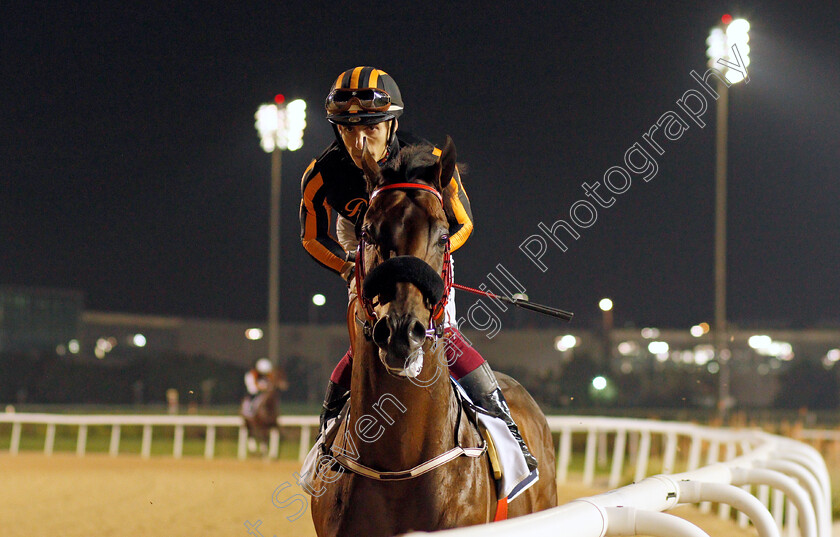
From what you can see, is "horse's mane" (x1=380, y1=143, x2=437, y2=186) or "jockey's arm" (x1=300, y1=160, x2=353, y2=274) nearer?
"horse's mane" (x1=380, y1=143, x2=437, y2=186)

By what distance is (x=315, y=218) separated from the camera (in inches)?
130

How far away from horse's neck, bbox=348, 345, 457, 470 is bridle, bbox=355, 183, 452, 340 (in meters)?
0.11

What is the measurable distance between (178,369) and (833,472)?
22325 millimetres

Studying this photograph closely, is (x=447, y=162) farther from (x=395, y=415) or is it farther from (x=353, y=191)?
(x=395, y=415)

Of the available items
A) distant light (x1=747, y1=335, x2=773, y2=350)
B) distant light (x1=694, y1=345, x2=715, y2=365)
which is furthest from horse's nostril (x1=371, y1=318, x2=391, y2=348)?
distant light (x1=694, y1=345, x2=715, y2=365)

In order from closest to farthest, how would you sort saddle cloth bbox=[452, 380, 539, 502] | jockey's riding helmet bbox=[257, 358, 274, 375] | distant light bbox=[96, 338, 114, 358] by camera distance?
saddle cloth bbox=[452, 380, 539, 502]
jockey's riding helmet bbox=[257, 358, 274, 375]
distant light bbox=[96, 338, 114, 358]

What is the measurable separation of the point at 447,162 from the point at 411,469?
3.29ft

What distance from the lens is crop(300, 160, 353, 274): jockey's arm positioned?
321 cm

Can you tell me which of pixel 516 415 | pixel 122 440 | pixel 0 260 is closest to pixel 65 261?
pixel 0 260

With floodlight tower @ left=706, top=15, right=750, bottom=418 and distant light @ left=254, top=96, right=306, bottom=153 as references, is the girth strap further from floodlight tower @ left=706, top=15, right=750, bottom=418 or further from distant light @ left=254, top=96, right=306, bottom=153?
distant light @ left=254, top=96, right=306, bottom=153

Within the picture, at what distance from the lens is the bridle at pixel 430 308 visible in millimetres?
2494

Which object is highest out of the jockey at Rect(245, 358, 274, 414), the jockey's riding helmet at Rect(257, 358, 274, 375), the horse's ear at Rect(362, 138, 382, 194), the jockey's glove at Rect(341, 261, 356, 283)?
the horse's ear at Rect(362, 138, 382, 194)

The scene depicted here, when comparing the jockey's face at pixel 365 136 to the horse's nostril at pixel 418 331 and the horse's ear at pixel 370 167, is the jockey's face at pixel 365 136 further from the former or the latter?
the horse's nostril at pixel 418 331

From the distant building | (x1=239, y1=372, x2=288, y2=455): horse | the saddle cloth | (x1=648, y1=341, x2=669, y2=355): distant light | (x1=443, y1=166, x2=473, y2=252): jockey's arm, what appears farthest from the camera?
the distant building
